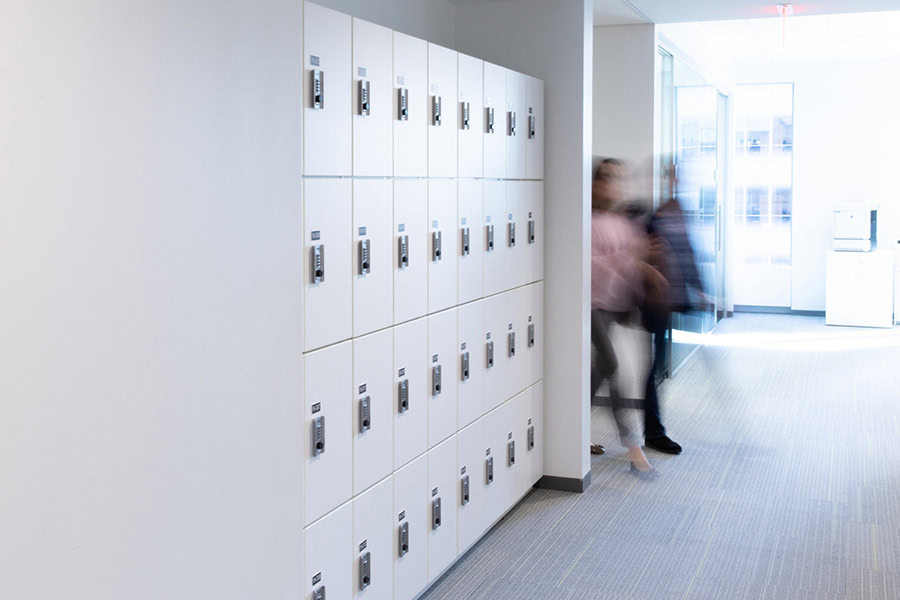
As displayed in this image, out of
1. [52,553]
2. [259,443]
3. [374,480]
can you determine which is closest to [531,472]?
[374,480]

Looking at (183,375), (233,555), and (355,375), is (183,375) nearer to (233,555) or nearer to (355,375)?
(233,555)

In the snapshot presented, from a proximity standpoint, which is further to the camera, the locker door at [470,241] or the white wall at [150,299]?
the locker door at [470,241]

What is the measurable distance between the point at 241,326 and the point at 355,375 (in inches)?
30.0

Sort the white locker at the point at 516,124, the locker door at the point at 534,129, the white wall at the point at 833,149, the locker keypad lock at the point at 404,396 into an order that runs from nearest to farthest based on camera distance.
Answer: the locker keypad lock at the point at 404,396
the white locker at the point at 516,124
the locker door at the point at 534,129
the white wall at the point at 833,149

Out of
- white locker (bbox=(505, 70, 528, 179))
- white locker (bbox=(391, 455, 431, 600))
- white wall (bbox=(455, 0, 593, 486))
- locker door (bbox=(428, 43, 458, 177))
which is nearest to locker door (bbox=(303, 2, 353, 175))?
locker door (bbox=(428, 43, 458, 177))

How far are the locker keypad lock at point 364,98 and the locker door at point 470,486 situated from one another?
1633 mm

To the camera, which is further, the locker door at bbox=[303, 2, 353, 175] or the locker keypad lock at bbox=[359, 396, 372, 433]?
the locker keypad lock at bbox=[359, 396, 372, 433]

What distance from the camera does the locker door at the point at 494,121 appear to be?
4.68 m

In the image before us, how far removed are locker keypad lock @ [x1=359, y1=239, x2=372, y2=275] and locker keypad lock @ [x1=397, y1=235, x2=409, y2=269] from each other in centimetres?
28

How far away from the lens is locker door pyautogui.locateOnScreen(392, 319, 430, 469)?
3834mm

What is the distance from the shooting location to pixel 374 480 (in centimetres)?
365

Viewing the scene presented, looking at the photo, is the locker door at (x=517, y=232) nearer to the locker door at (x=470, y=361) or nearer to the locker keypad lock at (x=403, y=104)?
the locker door at (x=470, y=361)

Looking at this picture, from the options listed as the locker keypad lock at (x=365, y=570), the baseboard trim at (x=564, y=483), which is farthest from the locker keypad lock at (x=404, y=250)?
the baseboard trim at (x=564, y=483)

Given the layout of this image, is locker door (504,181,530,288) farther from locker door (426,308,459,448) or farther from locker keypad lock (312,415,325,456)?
locker keypad lock (312,415,325,456)
